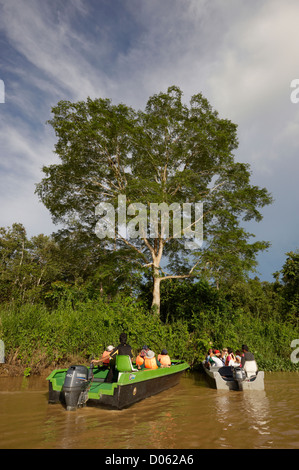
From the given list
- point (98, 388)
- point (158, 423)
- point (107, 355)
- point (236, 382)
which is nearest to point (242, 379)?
point (236, 382)

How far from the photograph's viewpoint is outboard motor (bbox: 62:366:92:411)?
630 cm

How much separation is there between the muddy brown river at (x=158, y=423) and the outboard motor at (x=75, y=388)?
7.5 inches

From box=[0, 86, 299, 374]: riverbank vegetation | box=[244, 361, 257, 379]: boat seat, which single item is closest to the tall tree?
box=[0, 86, 299, 374]: riverbank vegetation

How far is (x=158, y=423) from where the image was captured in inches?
231

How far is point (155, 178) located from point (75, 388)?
1528 cm

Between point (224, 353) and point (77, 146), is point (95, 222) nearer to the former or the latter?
point (77, 146)

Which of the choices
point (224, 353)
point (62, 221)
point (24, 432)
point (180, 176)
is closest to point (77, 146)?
point (62, 221)

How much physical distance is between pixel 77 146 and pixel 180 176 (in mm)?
6514

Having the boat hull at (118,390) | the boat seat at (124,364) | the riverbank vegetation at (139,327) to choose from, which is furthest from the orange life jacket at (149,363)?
the riverbank vegetation at (139,327)

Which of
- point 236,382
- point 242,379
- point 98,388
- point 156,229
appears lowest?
point 236,382

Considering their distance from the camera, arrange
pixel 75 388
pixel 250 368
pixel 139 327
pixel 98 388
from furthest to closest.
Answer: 1. pixel 139 327
2. pixel 250 368
3. pixel 98 388
4. pixel 75 388

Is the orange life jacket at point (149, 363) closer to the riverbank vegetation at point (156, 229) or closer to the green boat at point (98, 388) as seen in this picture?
the green boat at point (98, 388)

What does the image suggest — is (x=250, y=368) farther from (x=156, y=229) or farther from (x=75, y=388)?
(x=156, y=229)

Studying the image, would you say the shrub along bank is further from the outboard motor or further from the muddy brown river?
the outboard motor
